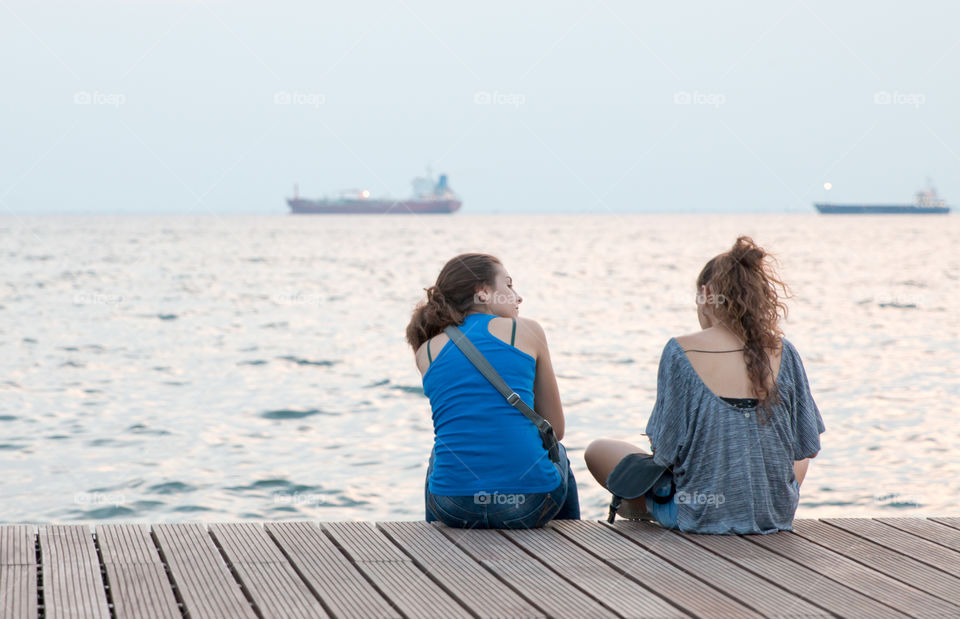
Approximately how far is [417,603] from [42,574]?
1.14 meters

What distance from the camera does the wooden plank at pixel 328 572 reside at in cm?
264

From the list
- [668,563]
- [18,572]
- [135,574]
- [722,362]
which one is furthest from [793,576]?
[18,572]

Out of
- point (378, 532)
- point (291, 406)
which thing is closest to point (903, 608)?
point (378, 532)

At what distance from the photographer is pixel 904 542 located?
133 inches

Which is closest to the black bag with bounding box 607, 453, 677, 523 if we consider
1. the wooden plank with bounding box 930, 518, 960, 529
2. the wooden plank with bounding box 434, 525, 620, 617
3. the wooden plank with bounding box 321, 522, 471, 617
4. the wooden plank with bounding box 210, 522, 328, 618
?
the wooden plank with bounding box 434, 525, 620, 617

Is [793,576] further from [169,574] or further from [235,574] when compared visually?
[169,574]

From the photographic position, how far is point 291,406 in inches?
380

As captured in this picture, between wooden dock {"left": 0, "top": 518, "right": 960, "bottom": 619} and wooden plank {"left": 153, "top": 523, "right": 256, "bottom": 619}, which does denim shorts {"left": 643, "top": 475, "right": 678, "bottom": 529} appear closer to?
wooden dock {"left": 0, "top": 518, "right": 960, "bottom": 619}

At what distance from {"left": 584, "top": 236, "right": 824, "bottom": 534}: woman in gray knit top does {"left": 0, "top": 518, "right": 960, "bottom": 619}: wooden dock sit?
13cm

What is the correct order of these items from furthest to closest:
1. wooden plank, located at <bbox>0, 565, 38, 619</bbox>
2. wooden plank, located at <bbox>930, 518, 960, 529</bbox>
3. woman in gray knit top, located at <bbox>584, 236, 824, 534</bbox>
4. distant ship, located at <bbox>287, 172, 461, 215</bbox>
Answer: distant ship, located at <bbox>287, 172, 461, 215</bbox> < wooden plank, located at <bbox>930, 518, 960, 529</bbox> < woman in gray knit top, located at <bbox>584, 236, 824, 534</bbox> < wooden plank, located at <bbox>0, 565, 38, 619</bbox>

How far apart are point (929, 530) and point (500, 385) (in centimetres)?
Result: 169

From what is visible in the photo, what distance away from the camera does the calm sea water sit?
675 cm

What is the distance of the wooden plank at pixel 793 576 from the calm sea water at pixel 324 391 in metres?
3.02

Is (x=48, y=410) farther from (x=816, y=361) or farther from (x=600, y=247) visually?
(x=600, y=247)
